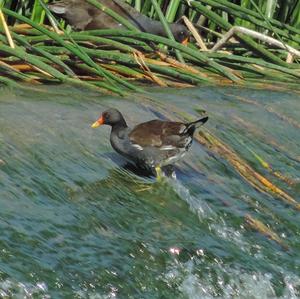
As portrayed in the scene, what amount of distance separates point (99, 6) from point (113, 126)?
134 centimetres

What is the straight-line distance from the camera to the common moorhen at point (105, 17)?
322 inches

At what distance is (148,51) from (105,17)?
1205 mm

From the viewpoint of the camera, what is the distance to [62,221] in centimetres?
445

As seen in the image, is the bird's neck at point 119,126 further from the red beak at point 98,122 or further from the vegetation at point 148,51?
the vegetation at point 148,51

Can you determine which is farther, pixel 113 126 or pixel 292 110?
pixel 292 110

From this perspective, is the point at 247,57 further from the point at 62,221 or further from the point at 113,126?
the point at 62,221

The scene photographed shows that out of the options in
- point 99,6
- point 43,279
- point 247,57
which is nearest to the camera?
point 43,279

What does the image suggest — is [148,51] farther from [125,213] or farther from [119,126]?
[125,213]

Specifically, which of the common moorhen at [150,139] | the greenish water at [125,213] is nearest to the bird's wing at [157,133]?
the common moorhen at [150,139]

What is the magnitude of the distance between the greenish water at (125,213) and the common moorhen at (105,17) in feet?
6.03

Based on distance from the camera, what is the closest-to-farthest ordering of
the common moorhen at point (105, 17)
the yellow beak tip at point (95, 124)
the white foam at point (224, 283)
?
the white foam at point (224, 283)
the yellow beak tip at point (95, 124)
the common moorhen at point (105, 17)

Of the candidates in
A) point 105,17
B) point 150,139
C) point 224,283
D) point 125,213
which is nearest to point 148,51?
point 105,17

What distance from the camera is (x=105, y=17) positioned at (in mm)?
8500

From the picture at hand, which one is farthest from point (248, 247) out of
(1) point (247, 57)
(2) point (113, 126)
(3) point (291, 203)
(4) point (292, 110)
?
(1) point (247, 57)
